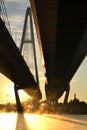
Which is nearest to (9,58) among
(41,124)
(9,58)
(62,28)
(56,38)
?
(9,58)

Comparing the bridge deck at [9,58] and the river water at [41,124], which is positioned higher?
the bridge deck at [9,58]

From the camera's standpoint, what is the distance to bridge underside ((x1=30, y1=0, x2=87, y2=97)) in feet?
79.7

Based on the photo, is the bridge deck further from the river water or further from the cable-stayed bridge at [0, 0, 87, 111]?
the river water

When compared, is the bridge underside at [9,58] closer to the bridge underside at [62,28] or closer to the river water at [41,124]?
the bridge underside at [62,28]

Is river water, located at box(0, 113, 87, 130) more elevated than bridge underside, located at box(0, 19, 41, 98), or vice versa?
bridge underside, located at box(0, 19, 41, 98)

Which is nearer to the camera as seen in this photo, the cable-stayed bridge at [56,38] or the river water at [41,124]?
the cable-stayed bridge at [56,38]

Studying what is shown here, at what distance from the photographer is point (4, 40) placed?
120 feet

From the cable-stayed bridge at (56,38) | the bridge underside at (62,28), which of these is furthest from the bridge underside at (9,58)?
the bridge underside at (62,28)

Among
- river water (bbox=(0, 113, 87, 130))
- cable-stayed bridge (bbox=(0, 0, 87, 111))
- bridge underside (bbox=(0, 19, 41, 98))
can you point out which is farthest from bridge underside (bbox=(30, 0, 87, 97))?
river water (bbox=(0, 113, 87, 130))

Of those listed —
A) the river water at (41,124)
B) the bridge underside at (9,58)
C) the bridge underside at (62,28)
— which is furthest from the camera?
the bridge underside at (9,58)

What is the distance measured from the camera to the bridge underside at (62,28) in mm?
24297

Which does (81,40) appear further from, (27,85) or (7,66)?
(27,85)

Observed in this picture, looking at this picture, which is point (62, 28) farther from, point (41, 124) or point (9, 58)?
point (9, 58)

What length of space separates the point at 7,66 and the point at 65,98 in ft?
214
